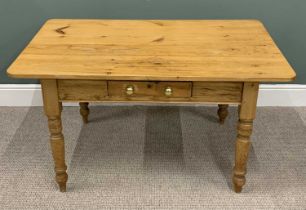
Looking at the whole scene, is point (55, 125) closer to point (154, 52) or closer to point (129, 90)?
point (129, 90)

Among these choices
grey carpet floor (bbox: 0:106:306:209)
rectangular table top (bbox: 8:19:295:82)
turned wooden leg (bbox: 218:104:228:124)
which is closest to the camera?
rectangular table top (bbox: 8:19:295:82)

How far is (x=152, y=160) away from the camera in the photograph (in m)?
2.13

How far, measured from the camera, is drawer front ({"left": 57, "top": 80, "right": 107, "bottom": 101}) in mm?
1595

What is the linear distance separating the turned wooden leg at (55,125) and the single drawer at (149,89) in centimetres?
23

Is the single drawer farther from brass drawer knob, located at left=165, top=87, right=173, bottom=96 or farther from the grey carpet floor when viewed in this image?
the grey carpet floor

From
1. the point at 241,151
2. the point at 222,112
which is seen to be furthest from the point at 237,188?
the point at 222,112

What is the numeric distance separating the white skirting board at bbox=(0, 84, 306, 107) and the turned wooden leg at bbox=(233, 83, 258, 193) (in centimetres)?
88

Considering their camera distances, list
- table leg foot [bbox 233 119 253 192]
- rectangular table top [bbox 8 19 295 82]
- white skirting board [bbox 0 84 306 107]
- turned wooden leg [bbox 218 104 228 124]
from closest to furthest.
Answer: rectangular table top [bbox 8 19 295 82] < table leg foot [bbox 233 119 253 192] < turned wooden leg [bbox 218 104 228 124] < white skirting board [bbox 0 84 306 107]

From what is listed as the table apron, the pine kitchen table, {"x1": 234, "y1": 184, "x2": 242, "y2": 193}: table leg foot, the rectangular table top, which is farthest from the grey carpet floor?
the rectangular table top

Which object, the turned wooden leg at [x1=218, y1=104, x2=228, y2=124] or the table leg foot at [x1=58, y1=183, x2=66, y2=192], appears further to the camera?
the turned wooden leg at [x1=218, y1=104, x2=228, y2=124]

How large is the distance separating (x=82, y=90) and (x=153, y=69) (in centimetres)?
30

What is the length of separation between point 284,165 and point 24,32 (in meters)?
1.65

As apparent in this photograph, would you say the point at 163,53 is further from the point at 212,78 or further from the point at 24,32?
the point at 24,32

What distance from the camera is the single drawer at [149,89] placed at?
1.58 metres
